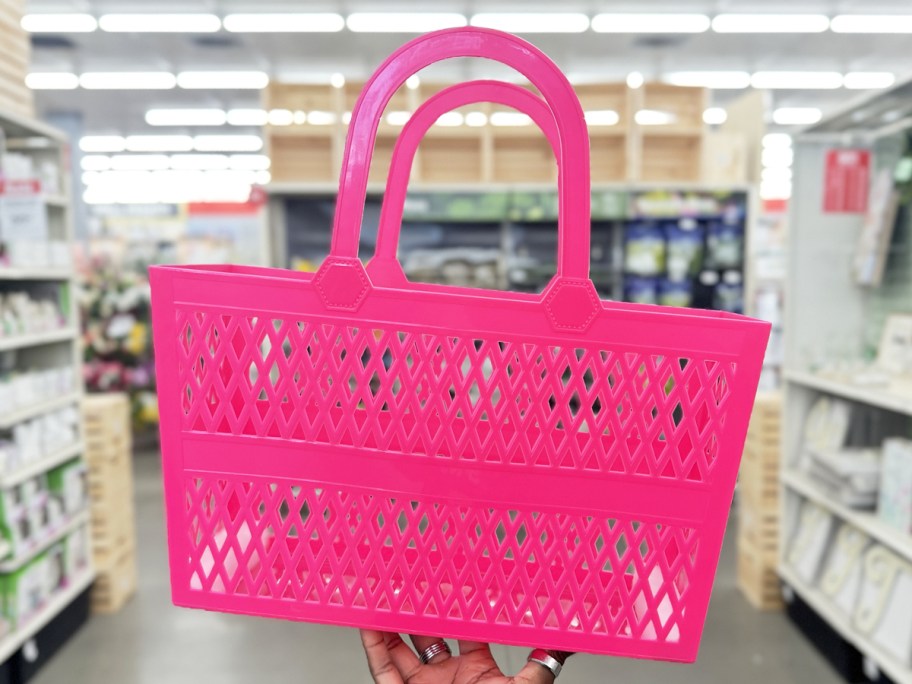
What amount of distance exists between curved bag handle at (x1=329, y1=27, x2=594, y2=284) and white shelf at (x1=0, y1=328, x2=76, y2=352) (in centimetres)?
281

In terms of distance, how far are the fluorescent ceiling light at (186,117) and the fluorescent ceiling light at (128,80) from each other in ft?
5.40

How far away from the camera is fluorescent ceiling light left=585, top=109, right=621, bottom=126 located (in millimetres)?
5973

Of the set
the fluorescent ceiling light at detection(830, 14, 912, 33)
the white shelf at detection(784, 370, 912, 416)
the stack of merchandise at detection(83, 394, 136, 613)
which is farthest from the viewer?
the fluorescent ceiling light at detection(830, 14, 912, 33)

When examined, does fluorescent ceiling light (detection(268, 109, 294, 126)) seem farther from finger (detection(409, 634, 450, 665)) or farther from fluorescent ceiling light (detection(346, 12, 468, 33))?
finger (detection(409, 634, 450, 665))

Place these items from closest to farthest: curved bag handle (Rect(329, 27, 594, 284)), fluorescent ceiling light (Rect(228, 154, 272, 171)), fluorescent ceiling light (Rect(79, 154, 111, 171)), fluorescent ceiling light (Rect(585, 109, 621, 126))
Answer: curved bag handle (Rect(329, 27, 594, 284)) → fluorescent ceiling light (Rect(585, 109, 621, 126)) → fluorescent ceiling light (Rect(79, 154, 111, 171)) → fluorescent ceiling light (Rect(228, 154, 272, 171))

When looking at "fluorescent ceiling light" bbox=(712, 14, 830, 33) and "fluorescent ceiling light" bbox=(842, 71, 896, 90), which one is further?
"fluorescent ceiling light" bbox=(842, 71, 896, 90)

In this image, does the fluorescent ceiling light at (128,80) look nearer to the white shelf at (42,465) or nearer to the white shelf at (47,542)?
the white shelf at (42,465)

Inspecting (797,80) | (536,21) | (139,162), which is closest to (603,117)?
(536,21)

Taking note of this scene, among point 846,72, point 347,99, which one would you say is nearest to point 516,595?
point 347,99

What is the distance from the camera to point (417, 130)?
119cm

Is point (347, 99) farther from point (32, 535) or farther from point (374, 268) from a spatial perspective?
point (374, 268)

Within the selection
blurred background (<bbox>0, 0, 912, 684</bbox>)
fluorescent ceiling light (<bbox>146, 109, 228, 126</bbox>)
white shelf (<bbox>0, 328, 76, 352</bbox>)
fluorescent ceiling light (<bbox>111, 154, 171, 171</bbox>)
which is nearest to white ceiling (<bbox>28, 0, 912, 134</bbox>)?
blurred background (<bbox>0, 0, 912, 684</bbox>)

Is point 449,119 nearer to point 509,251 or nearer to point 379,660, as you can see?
point 509,251

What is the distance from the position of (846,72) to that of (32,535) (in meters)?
12.7
